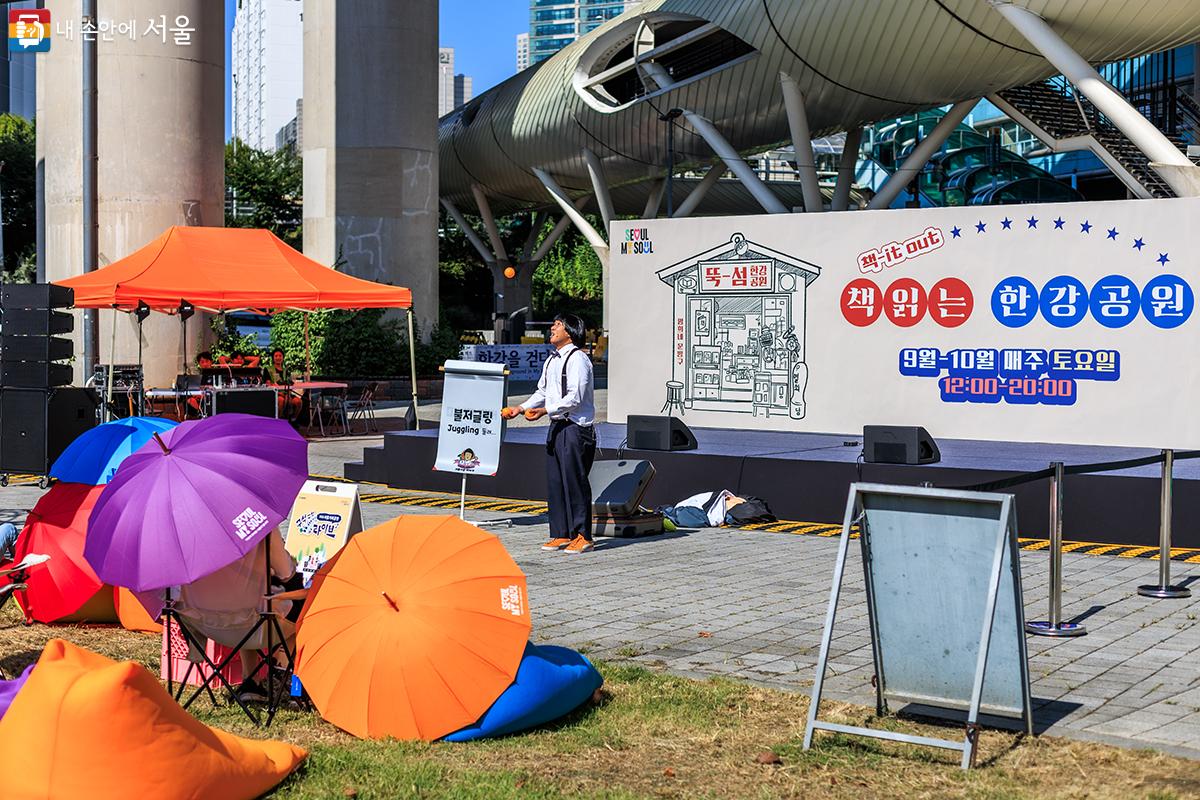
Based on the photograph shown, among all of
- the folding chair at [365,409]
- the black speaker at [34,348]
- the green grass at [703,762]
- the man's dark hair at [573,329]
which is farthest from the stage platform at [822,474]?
the folding chair at [365,409]

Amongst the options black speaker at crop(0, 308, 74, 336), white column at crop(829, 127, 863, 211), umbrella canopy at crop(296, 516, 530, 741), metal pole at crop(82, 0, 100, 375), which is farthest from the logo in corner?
umbrella canopy at crop(296, 516, 530, 741)

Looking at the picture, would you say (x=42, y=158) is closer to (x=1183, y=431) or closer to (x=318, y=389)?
(x=318, y=389)

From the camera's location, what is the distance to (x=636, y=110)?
143 feet

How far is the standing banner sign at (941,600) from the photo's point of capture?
5.84 meters

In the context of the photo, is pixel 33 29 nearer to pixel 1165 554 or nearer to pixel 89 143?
pixel 89 143

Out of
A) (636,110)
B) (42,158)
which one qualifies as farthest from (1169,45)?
(42,158)

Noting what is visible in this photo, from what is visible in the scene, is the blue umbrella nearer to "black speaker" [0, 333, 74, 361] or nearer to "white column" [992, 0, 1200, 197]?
"black speaker" [0, 333, 74, 361]

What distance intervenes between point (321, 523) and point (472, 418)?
206 inches

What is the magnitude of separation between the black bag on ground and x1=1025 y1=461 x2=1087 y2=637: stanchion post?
491 cm

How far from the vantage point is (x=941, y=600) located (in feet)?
19.6

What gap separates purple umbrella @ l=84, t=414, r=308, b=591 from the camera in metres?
6.02

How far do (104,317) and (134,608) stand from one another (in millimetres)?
20221

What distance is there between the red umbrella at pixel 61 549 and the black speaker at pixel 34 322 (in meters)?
4.32

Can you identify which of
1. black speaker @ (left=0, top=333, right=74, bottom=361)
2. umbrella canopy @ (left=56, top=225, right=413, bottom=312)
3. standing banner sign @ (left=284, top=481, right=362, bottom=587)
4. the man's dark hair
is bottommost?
standing banner sign @ (left=284, top=481, right=362, bottom=587)
